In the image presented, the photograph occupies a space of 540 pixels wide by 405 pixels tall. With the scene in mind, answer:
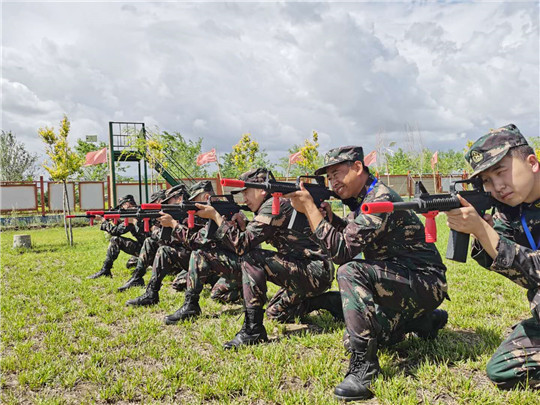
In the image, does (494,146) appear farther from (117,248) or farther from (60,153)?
(60,153)

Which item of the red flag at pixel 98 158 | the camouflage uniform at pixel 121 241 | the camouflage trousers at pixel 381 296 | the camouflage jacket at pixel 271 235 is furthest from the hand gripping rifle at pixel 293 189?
the red flag at pixel 98 158

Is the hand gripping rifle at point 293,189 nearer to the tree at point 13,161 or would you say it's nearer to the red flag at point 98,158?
the red flag at point 98,158

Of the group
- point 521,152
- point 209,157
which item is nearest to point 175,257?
point 521,152

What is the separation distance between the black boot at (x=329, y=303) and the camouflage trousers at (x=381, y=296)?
3.84 feet

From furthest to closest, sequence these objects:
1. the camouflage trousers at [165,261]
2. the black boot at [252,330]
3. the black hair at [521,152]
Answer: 1. the camouflage trousers at [165,261]
2. the black boot at [252,330]
3. the black hair at [521,152]

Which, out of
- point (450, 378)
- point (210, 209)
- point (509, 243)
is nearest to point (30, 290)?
point (210, 209)

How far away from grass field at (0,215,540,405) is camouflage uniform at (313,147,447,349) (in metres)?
0.42

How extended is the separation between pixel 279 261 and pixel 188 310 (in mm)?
1587

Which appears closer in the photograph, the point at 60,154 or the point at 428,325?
the point at 428,325

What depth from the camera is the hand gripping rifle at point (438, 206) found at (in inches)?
102

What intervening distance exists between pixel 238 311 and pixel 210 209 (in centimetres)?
144

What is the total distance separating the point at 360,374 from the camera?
10.3 feet

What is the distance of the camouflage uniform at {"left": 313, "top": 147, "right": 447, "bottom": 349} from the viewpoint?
3.22 metres

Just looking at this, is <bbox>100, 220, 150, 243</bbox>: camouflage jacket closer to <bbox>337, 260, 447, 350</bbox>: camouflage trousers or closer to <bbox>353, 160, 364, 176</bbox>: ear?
<bbox>353, 160, 364, 176</bbox>: ear
